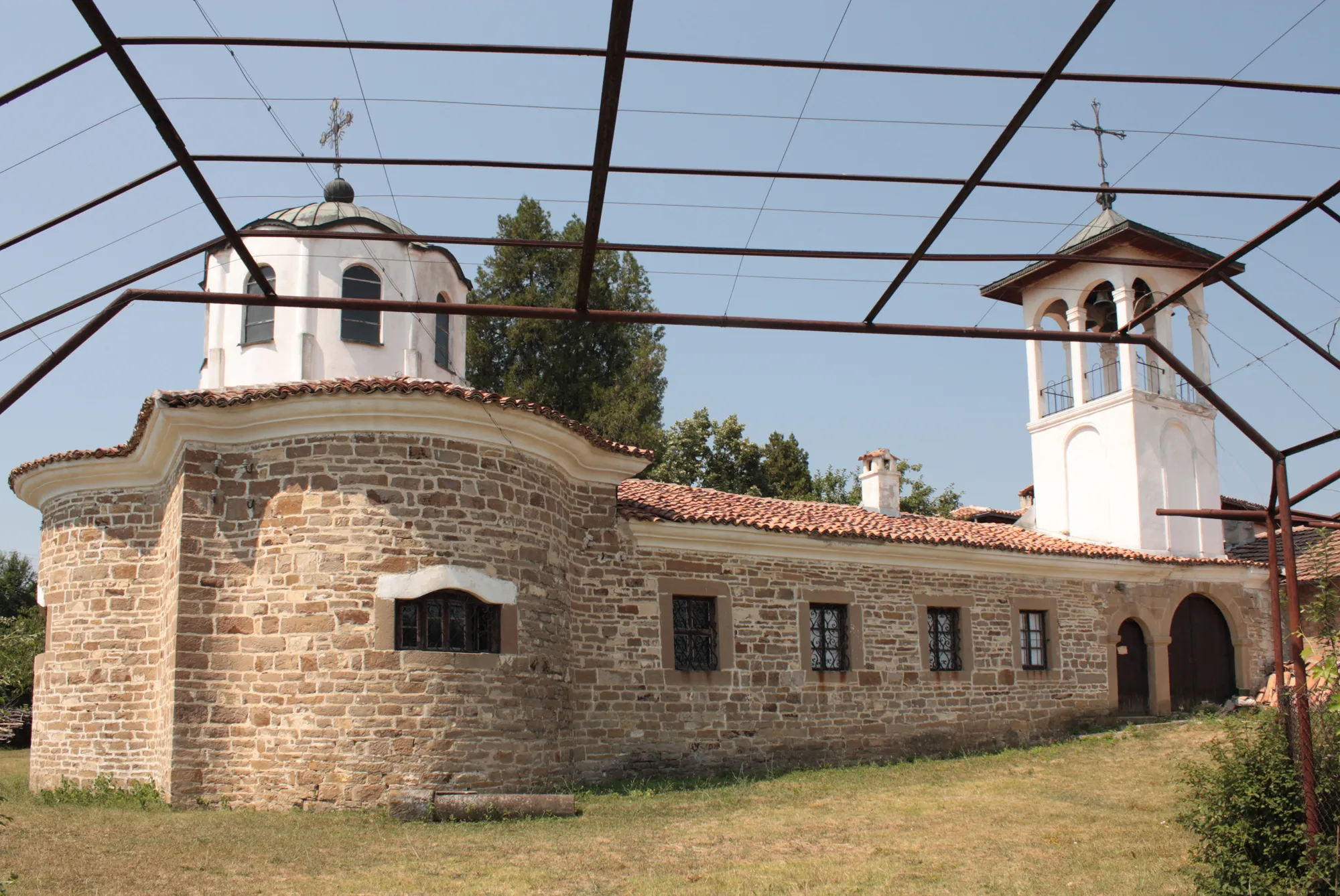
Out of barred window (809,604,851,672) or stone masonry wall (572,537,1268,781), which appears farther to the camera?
barred window (809,604,851,672)

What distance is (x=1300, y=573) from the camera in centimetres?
1911

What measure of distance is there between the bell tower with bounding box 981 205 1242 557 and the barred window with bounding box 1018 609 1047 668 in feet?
10.5

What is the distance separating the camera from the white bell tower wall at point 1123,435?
20.7m

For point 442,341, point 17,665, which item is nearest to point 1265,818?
point 442,341

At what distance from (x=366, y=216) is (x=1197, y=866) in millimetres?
13264

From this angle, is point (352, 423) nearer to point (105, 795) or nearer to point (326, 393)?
point (326, 393)

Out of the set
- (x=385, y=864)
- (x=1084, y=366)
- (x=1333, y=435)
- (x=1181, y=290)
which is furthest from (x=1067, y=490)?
(x=385, y=864)

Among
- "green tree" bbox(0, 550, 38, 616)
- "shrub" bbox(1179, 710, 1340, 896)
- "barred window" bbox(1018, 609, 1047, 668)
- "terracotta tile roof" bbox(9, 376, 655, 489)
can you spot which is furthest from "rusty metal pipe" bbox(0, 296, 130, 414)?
"green tree" bbox(0, 550, 38, 616)

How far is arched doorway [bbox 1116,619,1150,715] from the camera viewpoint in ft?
63.1

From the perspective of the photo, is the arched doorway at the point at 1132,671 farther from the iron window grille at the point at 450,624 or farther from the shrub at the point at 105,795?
the shrub at the point at 105,795

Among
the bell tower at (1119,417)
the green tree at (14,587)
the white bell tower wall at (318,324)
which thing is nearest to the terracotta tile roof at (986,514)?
the bell tower at (1119,417)

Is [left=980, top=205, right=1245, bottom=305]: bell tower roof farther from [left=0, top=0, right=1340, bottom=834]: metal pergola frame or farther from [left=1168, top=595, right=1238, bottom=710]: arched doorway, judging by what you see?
[left=0, top=0, right=1340, bottom=834]: metal pergola frame

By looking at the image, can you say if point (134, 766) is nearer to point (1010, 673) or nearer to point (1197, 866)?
point (1197, 866)

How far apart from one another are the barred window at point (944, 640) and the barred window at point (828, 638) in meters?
1.62
